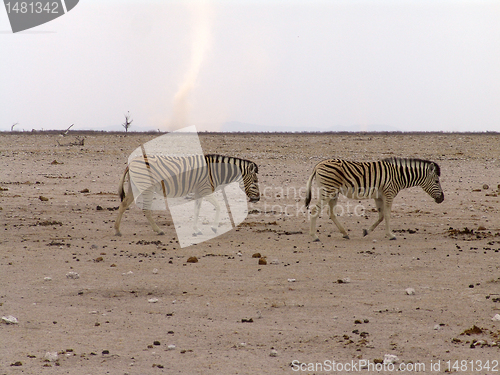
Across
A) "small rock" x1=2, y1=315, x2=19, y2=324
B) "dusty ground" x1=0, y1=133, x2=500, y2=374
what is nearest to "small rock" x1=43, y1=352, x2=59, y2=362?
"dusty ground" x1=0, y1=133, x2=500, y2=374

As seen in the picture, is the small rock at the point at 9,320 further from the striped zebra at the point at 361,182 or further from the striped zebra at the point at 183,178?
→ the striped zebra at the point at 361,182

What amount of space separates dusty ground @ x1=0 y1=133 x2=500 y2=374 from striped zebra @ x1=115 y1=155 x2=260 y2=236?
2.46 feet

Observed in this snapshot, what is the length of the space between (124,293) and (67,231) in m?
4.48

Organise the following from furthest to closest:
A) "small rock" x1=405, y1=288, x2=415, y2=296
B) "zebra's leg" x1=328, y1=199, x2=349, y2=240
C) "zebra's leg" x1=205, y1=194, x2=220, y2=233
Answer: "zebra's leg" x1=205, y1=194, x2=220, y2=233 → "zebra's leg" x1=328, y1=199, x2=349, y2=240 → "small rock" x1=405, y1=288, x2=415, y2=296

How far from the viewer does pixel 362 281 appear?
7.27m

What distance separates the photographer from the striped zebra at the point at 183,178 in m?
10.8

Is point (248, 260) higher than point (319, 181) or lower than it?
lower

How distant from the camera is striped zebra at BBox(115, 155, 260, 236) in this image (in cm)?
1080

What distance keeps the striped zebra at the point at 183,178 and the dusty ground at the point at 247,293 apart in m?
0.75

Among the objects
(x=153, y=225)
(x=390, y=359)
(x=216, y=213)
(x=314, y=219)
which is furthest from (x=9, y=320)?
(x=314, y=219)

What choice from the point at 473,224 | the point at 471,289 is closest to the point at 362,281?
the point at 471,289

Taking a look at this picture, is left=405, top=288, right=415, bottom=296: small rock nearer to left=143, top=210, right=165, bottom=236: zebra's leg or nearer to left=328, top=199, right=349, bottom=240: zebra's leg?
left=328, top=199, right=349, bottom=240: zebra's leg

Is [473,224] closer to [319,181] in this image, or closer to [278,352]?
[319,181]

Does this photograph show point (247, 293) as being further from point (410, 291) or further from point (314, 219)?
point (314, 219)
